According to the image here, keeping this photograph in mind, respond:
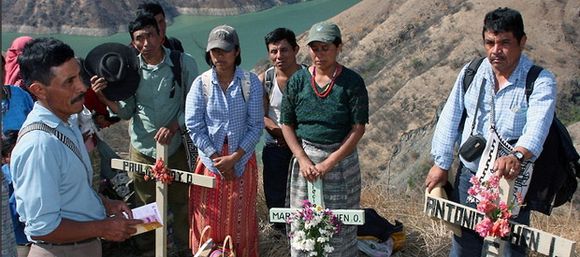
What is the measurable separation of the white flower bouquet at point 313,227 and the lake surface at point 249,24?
120ft

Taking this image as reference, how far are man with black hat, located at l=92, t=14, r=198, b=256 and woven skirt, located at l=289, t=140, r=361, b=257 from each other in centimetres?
79

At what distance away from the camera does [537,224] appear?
4680 mm

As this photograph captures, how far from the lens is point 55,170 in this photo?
2439 mm

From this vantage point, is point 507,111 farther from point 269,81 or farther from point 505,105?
point 269,81

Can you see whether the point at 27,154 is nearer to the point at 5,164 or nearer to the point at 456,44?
the point at 5,164

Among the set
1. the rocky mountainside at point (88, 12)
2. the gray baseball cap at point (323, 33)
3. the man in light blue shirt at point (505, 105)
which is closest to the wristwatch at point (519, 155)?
the man in light blue shirt at point (505, 105)

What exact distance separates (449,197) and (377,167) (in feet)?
60.3

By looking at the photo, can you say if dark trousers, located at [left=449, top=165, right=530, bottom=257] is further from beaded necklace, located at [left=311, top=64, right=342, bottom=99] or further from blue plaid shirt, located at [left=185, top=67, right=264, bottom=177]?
blue plaid shirt, located at [left=185, top=67, right=264, bottom=177]

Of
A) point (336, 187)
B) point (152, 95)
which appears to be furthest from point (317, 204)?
point (152, 95)

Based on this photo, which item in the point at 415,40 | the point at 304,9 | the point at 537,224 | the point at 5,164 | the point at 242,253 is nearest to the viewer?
the point at 5,164

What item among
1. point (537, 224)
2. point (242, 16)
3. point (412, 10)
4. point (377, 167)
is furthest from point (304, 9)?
point (537, 224)

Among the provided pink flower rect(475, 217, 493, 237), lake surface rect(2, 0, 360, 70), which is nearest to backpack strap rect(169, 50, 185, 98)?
pink flower rect(475, 217, 493, 237)

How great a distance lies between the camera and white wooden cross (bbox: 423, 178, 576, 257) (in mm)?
2828

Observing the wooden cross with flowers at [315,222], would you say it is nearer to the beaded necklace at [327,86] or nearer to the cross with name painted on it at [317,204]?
the cross with name painted on it at [317,204]
